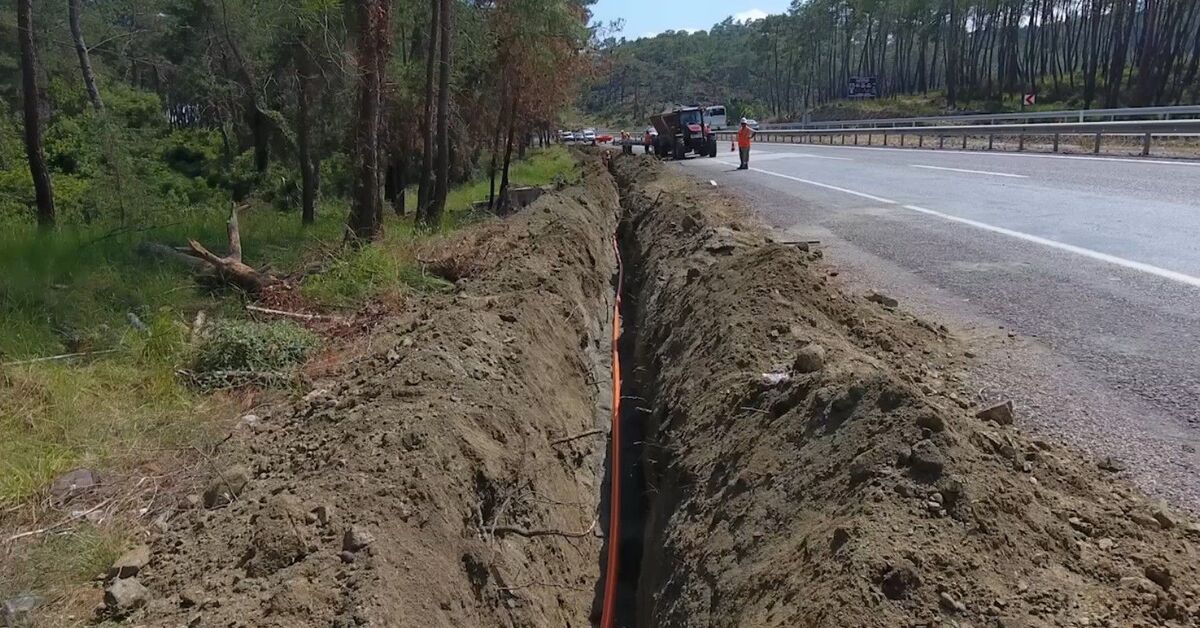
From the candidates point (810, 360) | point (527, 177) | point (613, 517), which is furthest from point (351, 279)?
point (527, 177)

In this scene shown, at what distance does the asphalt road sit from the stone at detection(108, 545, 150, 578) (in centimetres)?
413

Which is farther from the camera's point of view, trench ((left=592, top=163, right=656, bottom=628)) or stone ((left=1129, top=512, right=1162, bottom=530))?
trench ((left=592, top=163, right=656, bottom=628))

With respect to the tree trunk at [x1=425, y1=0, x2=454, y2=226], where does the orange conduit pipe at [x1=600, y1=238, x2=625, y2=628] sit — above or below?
below

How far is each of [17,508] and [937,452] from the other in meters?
4.37

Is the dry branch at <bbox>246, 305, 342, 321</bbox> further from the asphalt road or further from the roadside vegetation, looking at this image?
the asphalt road

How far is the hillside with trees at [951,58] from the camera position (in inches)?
1895

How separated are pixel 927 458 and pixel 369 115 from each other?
968 centimetres

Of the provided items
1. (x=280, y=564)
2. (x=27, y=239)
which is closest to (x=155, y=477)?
(x=280, y=564)

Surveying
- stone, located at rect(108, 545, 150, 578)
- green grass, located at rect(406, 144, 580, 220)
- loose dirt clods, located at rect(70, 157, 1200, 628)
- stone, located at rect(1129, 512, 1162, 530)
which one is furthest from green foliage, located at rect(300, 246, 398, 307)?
green grass, located at rect(406, 144, 580, 220)

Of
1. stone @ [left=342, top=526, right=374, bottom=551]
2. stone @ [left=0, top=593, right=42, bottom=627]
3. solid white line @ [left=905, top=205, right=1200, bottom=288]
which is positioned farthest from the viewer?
solid white line @ [left=905, top=205, right=1200, bottom=288]

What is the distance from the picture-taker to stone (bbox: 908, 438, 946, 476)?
10.3 feet

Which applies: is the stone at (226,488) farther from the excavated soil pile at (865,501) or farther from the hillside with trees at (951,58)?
the hillside with trees at (951,58)

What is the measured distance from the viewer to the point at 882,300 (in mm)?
6363

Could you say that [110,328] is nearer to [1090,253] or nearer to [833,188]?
[1090,253]
